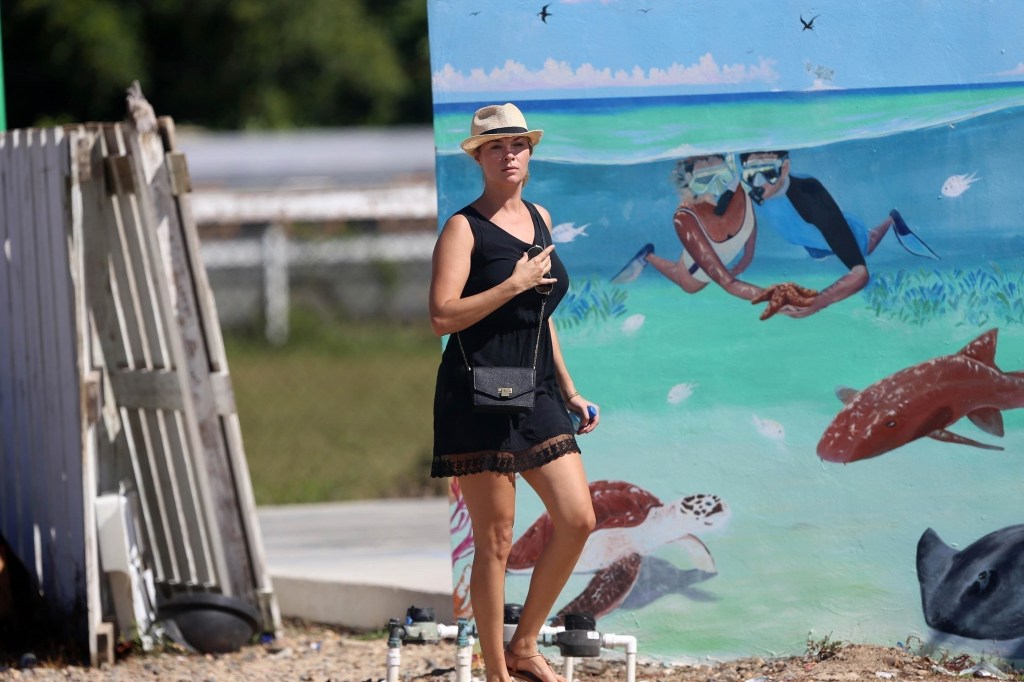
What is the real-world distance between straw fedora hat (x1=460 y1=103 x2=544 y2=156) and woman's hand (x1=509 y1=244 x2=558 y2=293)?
0.38 metres

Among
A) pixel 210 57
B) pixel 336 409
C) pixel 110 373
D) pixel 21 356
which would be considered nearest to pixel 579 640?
pixel 110 373

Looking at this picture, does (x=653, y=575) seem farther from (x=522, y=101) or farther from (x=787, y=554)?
(x=522, y=101)

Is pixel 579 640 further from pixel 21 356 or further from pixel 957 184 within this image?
pixel 21 356

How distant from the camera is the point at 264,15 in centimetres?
2362

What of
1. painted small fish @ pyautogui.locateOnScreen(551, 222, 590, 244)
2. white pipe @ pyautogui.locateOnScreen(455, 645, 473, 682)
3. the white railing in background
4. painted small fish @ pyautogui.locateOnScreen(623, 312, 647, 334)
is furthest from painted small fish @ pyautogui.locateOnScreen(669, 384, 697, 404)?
the white railing in background

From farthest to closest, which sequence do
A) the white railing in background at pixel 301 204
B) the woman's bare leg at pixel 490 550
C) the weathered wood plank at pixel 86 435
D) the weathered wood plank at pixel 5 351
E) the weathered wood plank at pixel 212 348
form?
1. the white railing in background at pixel 301 204
2. the weathered wood plank at pixel 5 351
3. the weathered wood plank at pixel 212 348
4. the weathered wood plank at pixel 86 435
5. the woman's bare leg at pixel 490 550

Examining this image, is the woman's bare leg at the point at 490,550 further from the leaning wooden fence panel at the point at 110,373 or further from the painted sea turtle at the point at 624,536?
the leaning wooden fence panel at the point at 110,373

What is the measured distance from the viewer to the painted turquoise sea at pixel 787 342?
15.8ft

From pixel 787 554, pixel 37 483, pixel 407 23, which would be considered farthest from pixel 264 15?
pixel 787 554

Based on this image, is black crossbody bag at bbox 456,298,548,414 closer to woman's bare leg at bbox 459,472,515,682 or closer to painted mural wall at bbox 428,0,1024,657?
woman's bare leg at bbox 459,472,515,682

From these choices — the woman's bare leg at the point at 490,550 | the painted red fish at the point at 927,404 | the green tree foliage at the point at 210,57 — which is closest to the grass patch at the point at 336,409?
the painted red fish at the point at 927,404

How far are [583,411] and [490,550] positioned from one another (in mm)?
529

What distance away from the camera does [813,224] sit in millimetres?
4891

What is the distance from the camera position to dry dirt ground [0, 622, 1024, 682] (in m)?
4.75
